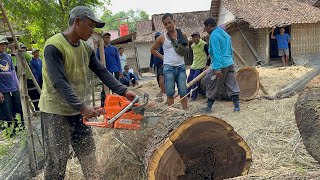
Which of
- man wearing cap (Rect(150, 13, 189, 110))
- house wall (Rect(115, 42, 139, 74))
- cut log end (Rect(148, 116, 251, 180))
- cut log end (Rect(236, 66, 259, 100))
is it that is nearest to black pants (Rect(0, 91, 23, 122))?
man wearing cap (Rect(150, 13, 189, 110))

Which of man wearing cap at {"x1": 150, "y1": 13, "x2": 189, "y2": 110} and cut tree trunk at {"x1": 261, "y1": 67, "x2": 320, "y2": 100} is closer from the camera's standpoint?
man wearing cap at {"x1": 150, "y1": 13, "x2": 189, "y2": 110}

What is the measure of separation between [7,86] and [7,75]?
19 cm

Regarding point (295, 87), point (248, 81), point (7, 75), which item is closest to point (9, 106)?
point (7, 75)

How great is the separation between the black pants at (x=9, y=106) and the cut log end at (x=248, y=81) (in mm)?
4401

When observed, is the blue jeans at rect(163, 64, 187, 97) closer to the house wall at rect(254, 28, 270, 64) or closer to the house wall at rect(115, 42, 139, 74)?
the house wall at rect(254, 28, 270, 64)

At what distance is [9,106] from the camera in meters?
5.86

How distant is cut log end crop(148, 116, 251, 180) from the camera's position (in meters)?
2.75

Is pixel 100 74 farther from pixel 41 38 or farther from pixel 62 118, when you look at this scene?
pixel 41 38

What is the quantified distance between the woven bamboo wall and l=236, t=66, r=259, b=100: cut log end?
9715 mm

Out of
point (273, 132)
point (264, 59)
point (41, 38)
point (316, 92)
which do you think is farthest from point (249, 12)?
point (316, 92)

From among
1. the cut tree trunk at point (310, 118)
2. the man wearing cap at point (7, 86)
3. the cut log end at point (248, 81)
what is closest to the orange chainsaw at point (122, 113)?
the cut tree trunk at point (310, 118)

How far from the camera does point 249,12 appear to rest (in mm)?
16719

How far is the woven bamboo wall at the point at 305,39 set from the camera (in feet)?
52.9

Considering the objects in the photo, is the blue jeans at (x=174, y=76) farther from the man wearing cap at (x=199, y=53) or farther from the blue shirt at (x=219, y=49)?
the man wearing cap at (x=199, y=53)
